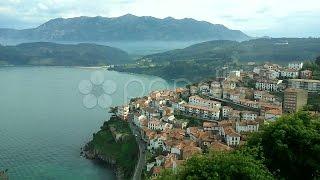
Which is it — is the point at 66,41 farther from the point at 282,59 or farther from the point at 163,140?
the point at 163,140

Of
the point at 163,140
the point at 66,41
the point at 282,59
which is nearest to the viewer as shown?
the point at 163,140

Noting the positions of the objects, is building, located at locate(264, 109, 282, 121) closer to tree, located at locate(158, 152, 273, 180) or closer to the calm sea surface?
the calm sea surface

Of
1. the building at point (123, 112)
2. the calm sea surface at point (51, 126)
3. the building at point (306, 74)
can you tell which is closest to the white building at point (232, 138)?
the calm sea surface at point (51, 126)

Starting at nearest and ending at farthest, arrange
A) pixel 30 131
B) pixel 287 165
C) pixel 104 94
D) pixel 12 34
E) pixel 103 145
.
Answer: pixel 287 165 < pixel 103 145 < pixel 30 131 < pixel 104 94 < pixel 12 34

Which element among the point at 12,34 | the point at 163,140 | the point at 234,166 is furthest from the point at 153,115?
the point at 12,34

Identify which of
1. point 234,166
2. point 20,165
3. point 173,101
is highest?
point 234,166

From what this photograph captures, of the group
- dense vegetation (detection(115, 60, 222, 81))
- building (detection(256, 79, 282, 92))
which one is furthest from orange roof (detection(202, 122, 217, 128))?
dense vegetation (detection(115, 60, 222, 81))

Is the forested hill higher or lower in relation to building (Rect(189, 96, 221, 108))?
higher
